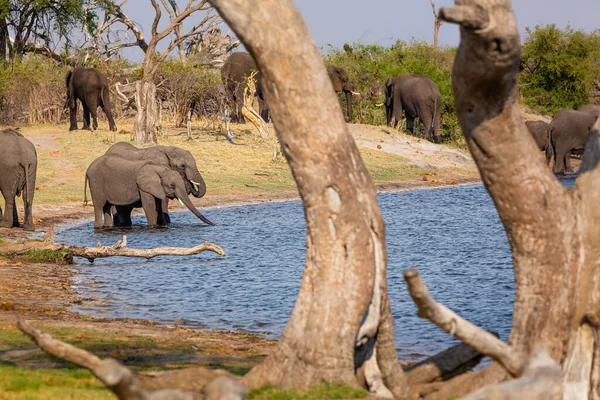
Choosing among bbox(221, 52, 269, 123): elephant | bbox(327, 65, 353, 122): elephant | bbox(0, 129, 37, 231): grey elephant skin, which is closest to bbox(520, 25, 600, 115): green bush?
bbox(327, 65, 353, 122): elephant

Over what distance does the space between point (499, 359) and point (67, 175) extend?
21023 mm

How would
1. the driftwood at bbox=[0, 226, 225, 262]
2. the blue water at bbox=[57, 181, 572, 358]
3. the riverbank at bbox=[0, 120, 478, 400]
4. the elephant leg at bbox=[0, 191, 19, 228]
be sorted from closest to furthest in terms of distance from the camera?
the riverbank at bbox=[0, 120, 478, 400] → the blue water at bbox=[57, 181, 572, 358] → the driftwood at bbox=[0, 226, 225, 262] → the elephant leg at bbox=[0, 191, 19, 228]

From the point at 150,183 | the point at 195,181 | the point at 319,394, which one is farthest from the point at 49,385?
the point at 195,181

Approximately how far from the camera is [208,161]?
93.8 ft

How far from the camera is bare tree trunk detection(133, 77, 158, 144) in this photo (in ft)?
98.2

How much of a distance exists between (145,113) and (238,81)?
7.32 meters

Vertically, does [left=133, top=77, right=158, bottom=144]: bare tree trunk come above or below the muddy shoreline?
above

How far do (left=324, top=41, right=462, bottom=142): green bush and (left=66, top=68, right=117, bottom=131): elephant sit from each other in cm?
1063

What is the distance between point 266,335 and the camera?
11555 millimetres

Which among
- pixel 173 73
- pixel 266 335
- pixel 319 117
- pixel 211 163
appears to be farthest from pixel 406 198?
pixel 319 117

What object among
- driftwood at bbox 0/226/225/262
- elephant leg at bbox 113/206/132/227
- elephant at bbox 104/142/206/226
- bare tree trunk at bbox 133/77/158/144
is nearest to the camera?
driftwood at bbox 0/226/225/262

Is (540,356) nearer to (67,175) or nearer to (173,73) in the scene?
(67,175)

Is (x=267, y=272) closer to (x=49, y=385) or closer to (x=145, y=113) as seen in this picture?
(x=49, y=385)

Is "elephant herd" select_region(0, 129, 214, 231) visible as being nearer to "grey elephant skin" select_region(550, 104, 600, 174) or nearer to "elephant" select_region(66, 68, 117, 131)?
"elephant" select_region(66, 68, 117, 131)
